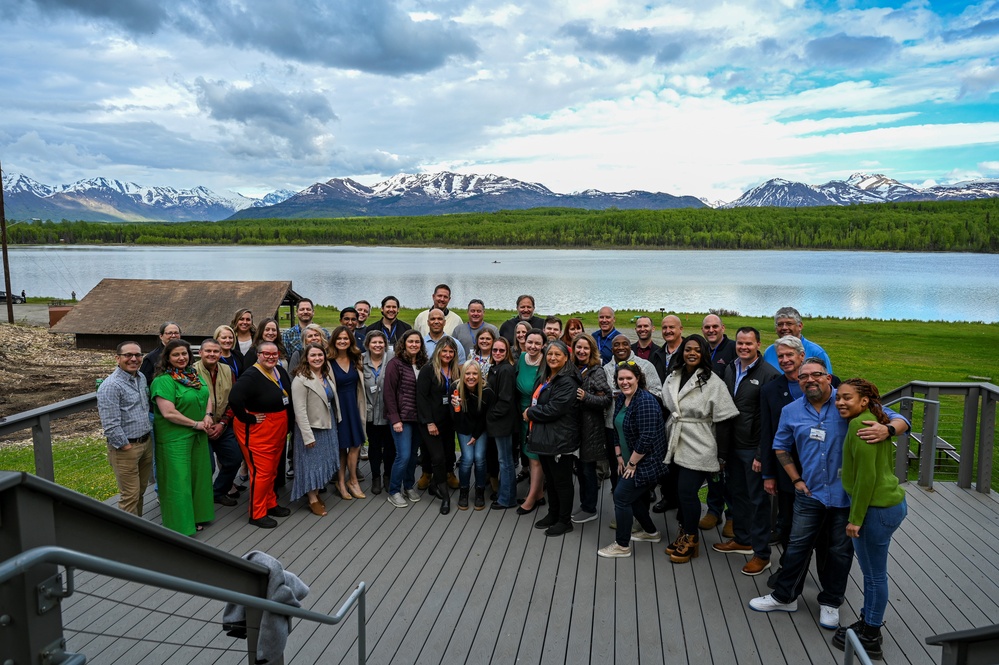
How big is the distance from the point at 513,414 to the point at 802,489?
259 cm

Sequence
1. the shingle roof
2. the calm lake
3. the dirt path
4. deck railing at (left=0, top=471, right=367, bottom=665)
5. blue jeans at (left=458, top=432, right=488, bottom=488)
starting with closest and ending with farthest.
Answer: deck railing at (left=0, top=471, right=367, bottom=665) → blue jeans at (left=458, top=432, right=488, bottom=488) → the dirt path → the shingle roof → the calm lake

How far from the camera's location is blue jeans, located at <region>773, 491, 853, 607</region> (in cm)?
409

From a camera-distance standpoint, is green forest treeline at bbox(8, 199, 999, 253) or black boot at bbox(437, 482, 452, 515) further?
green forest treeline at bbox(8, 199, 999, 253)

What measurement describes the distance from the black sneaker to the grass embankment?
2989 mm

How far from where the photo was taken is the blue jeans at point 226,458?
5.98 m

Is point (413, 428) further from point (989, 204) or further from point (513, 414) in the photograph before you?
point (989, 204)

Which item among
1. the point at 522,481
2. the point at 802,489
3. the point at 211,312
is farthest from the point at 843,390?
the point at 211,312

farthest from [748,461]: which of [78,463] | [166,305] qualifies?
[166,305]

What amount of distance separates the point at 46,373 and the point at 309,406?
14.5 m

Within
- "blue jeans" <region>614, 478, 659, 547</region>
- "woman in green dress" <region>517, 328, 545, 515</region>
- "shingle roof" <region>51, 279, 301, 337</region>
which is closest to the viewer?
"blue jeans" <region>614, 478, 659, 547</region>

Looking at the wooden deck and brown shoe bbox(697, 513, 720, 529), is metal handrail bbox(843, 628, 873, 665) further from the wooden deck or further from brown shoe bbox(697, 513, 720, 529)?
brown shoe bbox(697, 513, 720, 529)

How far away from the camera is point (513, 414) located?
5.92 metres

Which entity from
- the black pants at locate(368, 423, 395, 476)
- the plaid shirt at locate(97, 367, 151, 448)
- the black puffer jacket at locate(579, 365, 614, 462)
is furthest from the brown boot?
the plaid shirt at locate(97, 367, 151, 448)

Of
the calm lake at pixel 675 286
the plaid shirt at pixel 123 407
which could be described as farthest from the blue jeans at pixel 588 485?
the calm lake at pixel 675 286
